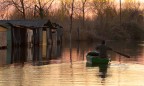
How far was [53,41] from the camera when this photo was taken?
73.6 m

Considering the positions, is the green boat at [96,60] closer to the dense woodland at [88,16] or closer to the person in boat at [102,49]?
the person in boat at [102,49]

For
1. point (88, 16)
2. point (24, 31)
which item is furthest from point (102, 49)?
point (88, 16)

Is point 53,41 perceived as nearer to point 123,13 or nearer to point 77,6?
point 77,6

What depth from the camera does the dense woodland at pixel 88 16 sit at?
92188mm

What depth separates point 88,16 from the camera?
364 ft

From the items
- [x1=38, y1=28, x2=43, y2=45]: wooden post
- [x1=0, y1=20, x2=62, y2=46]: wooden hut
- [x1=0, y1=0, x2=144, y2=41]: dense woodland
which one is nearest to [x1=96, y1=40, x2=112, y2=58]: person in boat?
[x1=0, y1=20, x2=62, y2=46]: wooden hut

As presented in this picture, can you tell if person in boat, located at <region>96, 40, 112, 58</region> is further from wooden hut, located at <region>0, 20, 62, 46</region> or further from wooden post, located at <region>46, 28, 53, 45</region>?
wooden post, located at <region>46, 28, 53, 45</region>

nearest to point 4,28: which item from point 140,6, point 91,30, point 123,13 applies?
point 91,30

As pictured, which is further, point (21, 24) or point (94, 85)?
point (21, 24)

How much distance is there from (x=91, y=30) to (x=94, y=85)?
75708mm

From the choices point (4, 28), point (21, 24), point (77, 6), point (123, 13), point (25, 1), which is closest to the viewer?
point (4, 28)

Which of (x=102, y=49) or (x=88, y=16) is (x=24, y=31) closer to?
(x=102, y=49)

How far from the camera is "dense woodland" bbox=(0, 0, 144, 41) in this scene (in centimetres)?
9219

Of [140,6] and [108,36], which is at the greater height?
[140,6]
